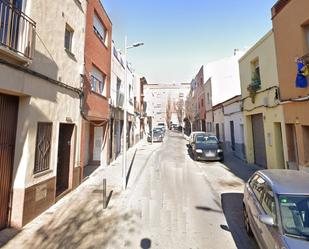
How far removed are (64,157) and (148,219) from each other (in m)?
4.24

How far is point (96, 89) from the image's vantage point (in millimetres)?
10781

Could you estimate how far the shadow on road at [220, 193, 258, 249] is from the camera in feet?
13.7

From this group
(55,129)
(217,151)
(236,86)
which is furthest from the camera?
(236,86)

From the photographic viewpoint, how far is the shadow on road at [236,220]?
4.17 metres

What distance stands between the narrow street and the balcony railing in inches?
169

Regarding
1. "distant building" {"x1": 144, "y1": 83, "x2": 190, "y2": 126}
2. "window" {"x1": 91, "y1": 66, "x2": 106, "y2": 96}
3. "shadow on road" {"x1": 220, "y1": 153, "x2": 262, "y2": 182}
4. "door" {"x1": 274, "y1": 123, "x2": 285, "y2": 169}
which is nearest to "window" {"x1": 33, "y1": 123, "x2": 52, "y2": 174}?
"window" {"x1": 91, "y1": 66, "x2": 106, "y2": 96}

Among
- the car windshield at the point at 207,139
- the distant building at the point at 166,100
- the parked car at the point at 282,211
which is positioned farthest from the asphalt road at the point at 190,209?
the distant building at the point at 166,100

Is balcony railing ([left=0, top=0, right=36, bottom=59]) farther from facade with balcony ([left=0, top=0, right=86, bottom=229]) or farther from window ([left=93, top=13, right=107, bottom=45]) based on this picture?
Answer: window ([left=93, top=13, right=107, bottom=45])

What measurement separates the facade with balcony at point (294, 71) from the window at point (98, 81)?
871 centimetres

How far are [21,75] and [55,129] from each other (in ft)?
6.93

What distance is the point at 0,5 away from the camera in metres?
4.30

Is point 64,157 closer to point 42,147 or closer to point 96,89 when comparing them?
point 42,147

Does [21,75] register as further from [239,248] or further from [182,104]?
[182,104]

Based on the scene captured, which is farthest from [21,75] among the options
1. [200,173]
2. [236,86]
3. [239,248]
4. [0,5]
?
[236,86]
